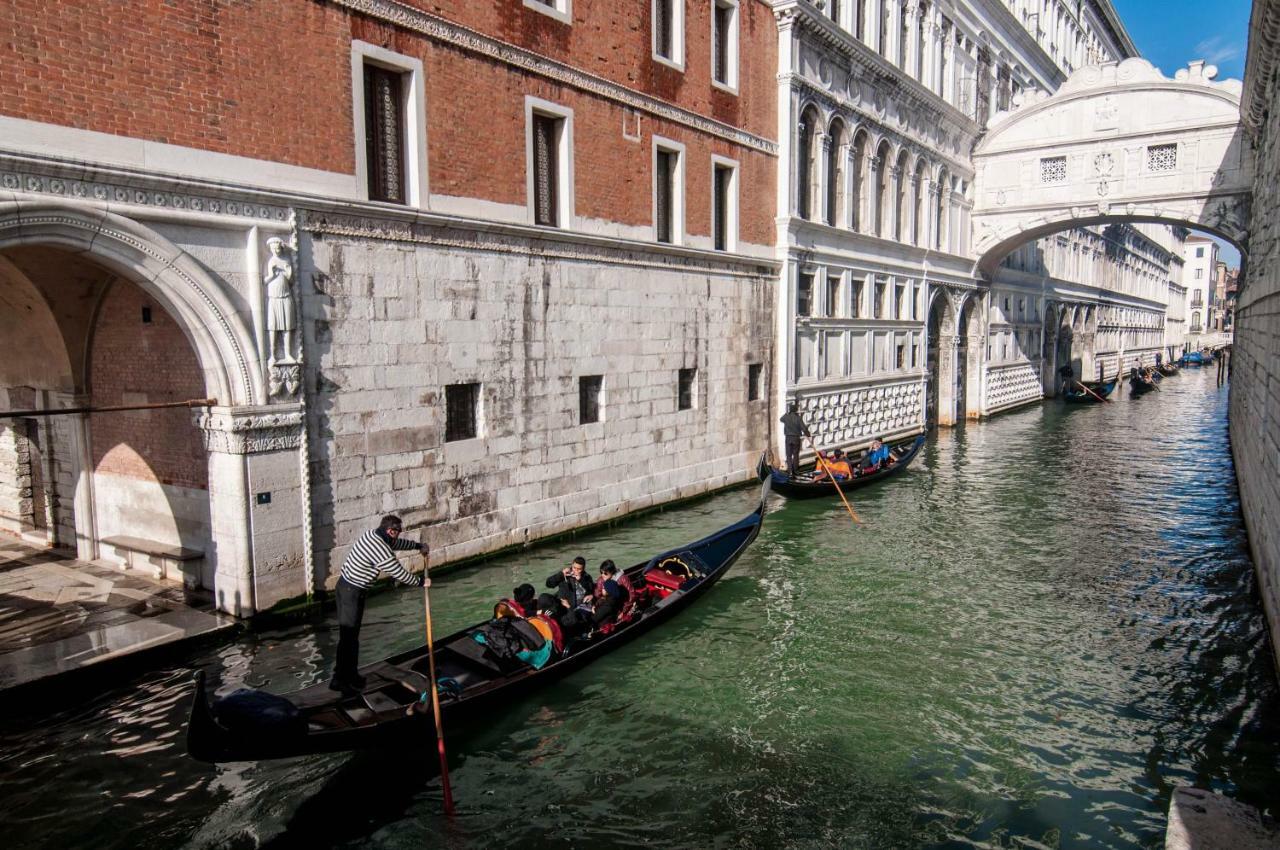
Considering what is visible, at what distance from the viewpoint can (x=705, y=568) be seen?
9.91m

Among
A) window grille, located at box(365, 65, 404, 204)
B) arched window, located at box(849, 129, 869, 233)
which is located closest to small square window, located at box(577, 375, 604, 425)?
window grille, located at box(365, 65, 404, 204)

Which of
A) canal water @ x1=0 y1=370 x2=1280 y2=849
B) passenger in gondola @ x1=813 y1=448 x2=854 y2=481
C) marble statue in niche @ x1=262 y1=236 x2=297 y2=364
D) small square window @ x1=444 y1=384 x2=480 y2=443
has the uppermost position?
marble statue in niche @ x1=262 y1=236 x2=297 y2=364

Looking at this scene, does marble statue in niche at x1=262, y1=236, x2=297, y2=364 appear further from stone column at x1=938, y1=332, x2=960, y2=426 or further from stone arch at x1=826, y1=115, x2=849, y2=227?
stone column at x1=938, y1=332, x2=960, y2=426

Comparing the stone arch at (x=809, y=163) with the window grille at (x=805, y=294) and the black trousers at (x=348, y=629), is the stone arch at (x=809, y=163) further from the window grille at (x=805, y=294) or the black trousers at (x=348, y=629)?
the black trousers at (x=348, y=629)

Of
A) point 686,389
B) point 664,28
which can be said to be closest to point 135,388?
point 686,389

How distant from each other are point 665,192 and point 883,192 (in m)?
8.86

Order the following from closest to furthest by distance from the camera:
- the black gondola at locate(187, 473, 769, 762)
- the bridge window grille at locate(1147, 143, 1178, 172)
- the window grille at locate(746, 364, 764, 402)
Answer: the black gondola at locate(187, 473, 769, 762) < the window grille at locate(746, 364, 764, 402) < the bridge window grille at locate(1147, 143, 1178, 172)

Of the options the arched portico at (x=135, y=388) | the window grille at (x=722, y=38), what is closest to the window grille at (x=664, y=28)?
the window grille at (x=722, y=38)

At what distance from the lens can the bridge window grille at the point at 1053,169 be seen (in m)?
22.3

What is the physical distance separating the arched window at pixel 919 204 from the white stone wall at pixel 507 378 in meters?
8.47

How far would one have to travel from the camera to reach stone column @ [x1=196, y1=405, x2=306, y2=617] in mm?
8164

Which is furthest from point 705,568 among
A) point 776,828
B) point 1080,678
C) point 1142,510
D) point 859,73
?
point 859,73

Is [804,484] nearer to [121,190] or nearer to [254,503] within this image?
[254,503]

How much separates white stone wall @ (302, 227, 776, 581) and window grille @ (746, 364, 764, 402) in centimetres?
70
